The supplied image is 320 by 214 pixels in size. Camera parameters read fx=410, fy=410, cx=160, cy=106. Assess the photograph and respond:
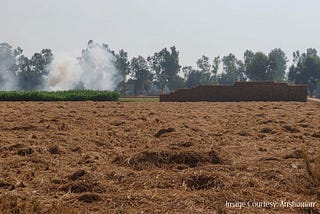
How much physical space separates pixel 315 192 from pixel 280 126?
6.45 meters

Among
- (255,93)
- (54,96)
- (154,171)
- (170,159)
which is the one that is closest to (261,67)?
(255,93)

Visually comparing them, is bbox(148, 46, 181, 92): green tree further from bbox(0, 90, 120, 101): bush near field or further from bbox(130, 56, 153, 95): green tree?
bbox(0, 90, 120, 101): bush near field

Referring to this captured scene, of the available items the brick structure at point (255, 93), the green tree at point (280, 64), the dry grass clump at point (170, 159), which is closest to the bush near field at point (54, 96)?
the brick structure at point (255, 93)

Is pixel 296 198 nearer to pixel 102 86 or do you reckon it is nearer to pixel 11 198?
pixel 11 198

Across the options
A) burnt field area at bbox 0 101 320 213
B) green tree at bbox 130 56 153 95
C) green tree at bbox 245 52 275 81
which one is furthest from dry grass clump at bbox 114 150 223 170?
green tree at bbox 130 56 153 95

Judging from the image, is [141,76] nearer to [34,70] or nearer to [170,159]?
[34,70]

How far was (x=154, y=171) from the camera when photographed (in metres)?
5.86

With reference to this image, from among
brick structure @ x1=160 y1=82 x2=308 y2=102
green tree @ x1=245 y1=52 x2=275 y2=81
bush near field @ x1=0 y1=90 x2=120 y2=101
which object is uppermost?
green tree @ x1=245 y1=52 x2=275 y2=81

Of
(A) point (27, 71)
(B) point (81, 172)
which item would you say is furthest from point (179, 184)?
(A) point (27, 71)

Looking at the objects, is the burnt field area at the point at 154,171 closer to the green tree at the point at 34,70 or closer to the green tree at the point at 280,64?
the green tree at the point at 34,70

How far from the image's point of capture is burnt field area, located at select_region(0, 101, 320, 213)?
458 centimetres

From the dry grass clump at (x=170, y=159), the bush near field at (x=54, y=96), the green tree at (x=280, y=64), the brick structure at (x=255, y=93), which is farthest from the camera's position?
the green tree at (x=280, y=64)

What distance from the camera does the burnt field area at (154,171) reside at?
4582 millimetres

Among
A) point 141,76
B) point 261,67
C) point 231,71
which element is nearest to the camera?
point 261,67
